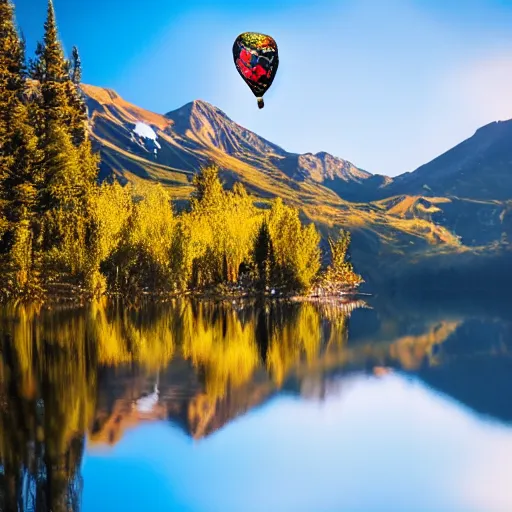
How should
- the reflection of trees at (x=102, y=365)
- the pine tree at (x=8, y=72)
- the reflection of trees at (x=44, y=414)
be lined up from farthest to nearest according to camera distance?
the pine tree at (x=8, y=72), the reflection of trees at (x=102, y=365), the reflection of trees at (x=44, y=414)

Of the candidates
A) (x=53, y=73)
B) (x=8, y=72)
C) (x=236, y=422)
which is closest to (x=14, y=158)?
(x=8, y=72)

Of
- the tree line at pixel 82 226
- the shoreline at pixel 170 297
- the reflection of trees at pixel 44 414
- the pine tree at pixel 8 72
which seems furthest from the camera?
the shoreline at pixel 170 297

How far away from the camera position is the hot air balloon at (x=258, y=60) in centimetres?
3073

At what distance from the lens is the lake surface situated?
546 inches

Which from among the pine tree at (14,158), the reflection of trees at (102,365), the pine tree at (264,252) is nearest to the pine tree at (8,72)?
the pine tree at (14,158)

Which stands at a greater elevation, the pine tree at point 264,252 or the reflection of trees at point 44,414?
the pine tree at point 264,252

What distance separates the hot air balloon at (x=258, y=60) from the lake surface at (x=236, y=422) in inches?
552

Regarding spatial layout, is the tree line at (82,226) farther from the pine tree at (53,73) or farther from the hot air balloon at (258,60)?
the hot air balloon at (258,60)

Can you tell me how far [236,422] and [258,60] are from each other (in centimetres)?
1978

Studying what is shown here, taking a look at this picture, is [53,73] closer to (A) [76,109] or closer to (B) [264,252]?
(A) [76,109]

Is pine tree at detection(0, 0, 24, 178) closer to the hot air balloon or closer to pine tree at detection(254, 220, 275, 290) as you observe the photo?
the hot air balloon

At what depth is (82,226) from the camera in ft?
140

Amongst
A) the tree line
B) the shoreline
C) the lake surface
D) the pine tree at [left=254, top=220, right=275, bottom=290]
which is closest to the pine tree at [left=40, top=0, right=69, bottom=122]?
the tree line

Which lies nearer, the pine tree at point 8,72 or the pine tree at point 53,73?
the pine tree at point 8,72
